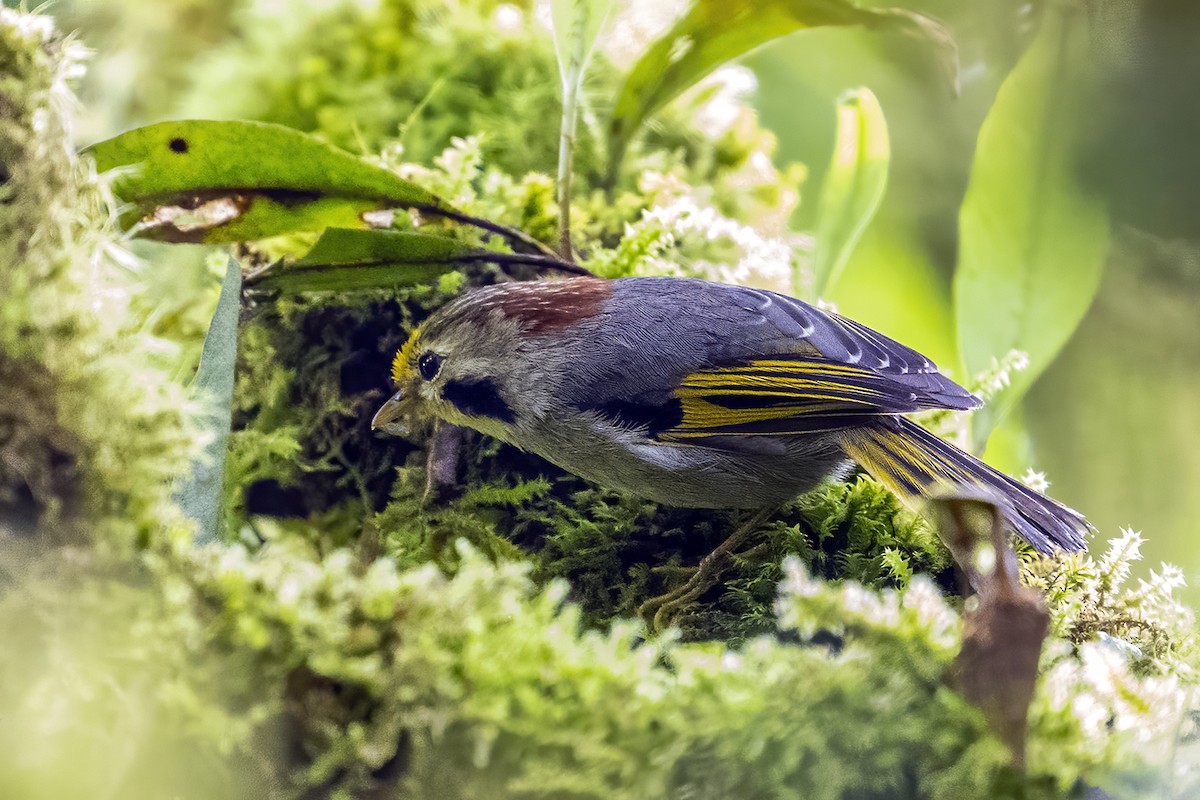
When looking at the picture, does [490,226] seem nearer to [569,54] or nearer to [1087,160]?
[569,54]

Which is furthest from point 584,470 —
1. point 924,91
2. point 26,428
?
point 924,91

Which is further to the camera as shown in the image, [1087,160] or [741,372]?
[1087,160]

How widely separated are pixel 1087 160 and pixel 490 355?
2383 mm

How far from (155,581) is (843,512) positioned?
3.65 feet

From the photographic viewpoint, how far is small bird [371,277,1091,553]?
153 centimetres

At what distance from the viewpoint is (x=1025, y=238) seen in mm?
2293

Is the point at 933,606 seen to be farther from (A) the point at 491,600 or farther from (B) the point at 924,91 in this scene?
(B) the point at 924,91

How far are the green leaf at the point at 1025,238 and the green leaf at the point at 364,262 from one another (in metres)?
1.27

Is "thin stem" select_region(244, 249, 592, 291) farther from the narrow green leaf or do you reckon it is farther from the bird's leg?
the bird's leg

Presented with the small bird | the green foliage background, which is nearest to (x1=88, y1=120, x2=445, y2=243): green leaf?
the green foliage background

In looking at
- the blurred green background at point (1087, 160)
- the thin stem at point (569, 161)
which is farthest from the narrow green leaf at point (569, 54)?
the blurred green background at point (1087, 160)

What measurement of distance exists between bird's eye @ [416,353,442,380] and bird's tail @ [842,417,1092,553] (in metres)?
0.75

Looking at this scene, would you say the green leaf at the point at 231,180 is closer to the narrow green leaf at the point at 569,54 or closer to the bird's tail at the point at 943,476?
the narrow green leaf at the point at 569,54

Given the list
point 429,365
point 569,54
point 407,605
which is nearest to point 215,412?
point 429,365
